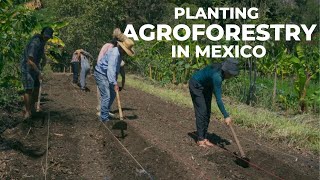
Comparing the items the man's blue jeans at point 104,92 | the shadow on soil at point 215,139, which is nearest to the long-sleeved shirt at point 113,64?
the man's blue jeans at point 104,92

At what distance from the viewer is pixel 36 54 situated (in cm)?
894

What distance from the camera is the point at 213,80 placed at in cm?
730

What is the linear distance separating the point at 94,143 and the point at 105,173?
1803 mm

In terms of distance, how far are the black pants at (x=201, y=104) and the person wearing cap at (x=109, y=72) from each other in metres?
1.37

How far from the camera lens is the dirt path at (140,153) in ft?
21.1

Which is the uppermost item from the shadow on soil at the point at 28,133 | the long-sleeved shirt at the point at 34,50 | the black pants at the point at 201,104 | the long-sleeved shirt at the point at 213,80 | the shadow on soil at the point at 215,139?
the long-sleeved shirt at the point at 34,50

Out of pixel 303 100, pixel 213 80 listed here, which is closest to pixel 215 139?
pixel 213 80

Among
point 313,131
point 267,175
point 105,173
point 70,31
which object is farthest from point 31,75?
point 70,31

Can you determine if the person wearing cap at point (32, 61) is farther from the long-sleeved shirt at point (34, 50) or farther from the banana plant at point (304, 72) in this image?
the banana plant at point (304, 72)

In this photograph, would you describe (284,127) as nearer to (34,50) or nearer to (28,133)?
(28,133)

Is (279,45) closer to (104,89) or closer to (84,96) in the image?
(84,96)

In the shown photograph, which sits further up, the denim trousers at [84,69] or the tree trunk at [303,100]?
the denim trousers at [84,69]

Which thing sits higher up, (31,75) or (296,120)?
(31,75)

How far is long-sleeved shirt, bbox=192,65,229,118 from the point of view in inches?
282
